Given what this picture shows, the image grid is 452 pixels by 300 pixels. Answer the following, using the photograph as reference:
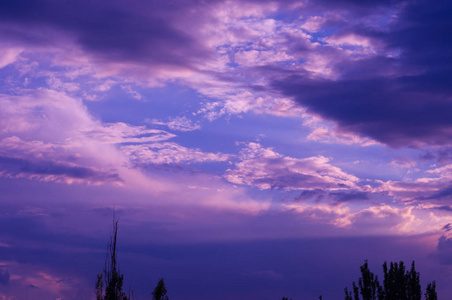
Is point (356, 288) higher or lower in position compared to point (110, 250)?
lower

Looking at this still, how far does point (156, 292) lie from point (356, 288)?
2517 centimetres

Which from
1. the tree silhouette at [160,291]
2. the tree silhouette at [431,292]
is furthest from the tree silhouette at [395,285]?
the tree silhouette at [160,291]

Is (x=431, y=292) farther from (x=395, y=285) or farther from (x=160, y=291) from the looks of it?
(x=160, y=291)

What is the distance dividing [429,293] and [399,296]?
3.19m

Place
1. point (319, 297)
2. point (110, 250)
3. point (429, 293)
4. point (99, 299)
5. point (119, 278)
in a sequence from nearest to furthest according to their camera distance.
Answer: point (110, 250) → point (119, 278) → point (99, 299) → point (429, 293) → point (319, 297)

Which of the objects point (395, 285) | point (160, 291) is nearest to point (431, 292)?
point (395, 285)

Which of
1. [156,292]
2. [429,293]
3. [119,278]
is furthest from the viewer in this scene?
[429,293]

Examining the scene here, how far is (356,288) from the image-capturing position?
52.9 metres

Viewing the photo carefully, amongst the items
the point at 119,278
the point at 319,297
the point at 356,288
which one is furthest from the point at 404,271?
the point at 119,278

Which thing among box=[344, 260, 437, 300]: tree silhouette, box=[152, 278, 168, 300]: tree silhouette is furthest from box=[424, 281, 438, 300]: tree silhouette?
box=[152, 278, 168, 300]: tree silhouette

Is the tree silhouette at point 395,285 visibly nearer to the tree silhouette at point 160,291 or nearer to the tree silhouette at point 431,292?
the tree silhouette at point 431,292

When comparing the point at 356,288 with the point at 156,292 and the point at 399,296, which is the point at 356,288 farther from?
the point at 156,292

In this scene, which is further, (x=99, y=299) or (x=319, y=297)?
(x=319, y=297)

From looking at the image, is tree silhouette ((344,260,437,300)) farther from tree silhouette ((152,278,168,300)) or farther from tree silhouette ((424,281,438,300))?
tree silhouette ((152,278,168,300))
